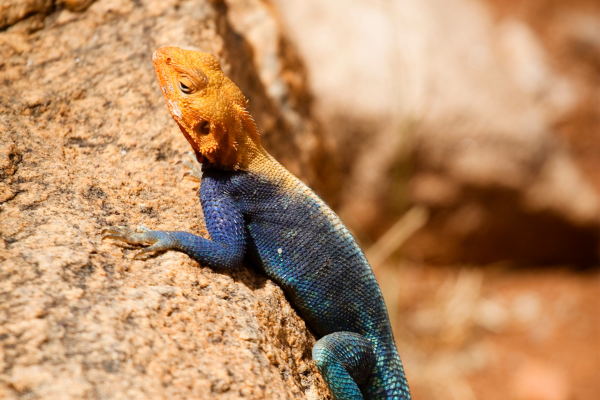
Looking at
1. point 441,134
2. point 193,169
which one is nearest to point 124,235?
point 193,169

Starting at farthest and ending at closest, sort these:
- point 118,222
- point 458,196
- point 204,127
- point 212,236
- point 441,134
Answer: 1. point 458,196
2. point 441,134
3. point 204,127
4. point 212,236
5. point 118,222

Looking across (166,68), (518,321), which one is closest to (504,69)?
(518,321)

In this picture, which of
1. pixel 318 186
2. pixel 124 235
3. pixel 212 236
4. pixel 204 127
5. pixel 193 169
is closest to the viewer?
pixel 124 235

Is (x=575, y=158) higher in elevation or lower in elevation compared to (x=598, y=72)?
lower

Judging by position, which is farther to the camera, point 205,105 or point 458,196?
point 458,196

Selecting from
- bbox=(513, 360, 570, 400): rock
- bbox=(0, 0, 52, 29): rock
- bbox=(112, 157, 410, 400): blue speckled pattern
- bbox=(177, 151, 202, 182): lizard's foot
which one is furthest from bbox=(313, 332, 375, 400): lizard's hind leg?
bbox=(513, 360, 570, 400): rock

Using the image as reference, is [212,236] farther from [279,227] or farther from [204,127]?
[204,127]

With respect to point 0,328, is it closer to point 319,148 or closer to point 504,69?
point 319,148

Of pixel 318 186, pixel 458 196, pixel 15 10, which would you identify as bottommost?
pixel 458 196
